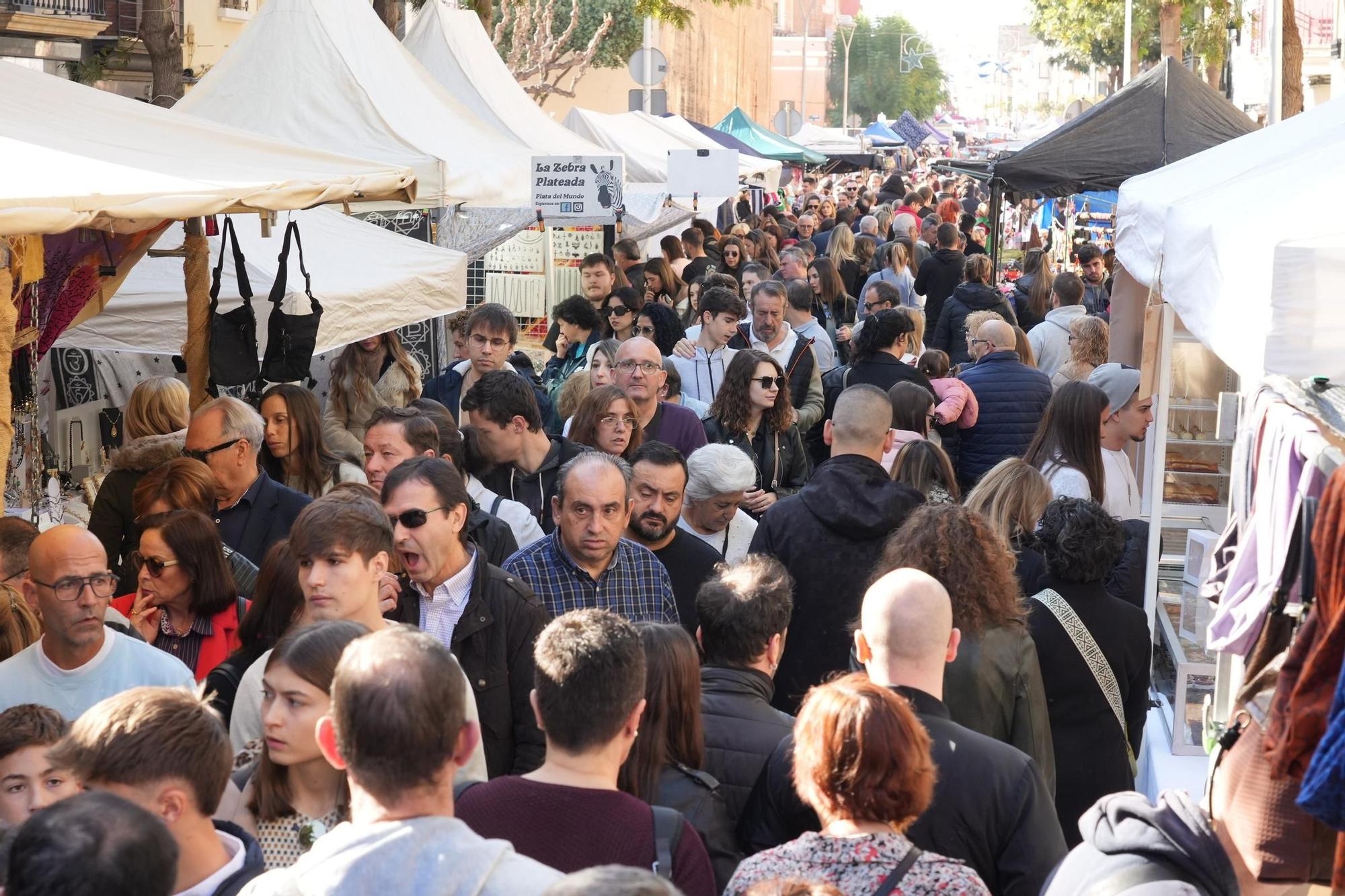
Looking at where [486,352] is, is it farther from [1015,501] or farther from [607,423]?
[1015,501]

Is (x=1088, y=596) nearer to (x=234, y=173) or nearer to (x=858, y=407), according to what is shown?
(x=858, y=407)

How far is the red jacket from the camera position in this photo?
477cm

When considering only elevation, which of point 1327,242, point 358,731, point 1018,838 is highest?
point 1327,242

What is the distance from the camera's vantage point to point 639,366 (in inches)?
283

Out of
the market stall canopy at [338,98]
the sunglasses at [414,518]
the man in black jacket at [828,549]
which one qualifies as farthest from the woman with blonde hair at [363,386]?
the sunglasses at [414,518]

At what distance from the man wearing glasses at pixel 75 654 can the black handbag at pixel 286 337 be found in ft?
10.4

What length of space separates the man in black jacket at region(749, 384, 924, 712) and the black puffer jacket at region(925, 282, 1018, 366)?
20.7 feet

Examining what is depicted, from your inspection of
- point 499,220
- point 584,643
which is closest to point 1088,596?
point 584,643

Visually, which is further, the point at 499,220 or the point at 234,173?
the point at 499,220

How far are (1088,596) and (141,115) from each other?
14.0ft

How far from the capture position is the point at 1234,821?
282 cm

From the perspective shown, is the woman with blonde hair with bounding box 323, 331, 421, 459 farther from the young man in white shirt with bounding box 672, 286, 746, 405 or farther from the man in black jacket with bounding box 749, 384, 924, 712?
the man in black jacket with bounding box 749, 384, 924, 712

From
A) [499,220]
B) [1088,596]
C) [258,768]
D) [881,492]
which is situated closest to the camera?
[258,768]

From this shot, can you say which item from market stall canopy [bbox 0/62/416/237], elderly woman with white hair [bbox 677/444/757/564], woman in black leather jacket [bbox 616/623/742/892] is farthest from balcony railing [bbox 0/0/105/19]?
woman in black leather jacket [bbox 616/623/742/892]
